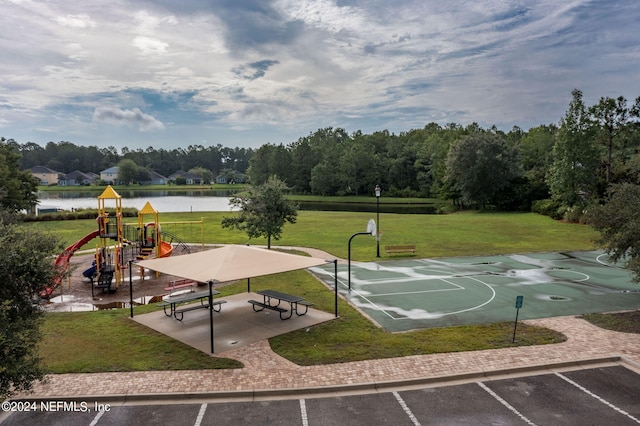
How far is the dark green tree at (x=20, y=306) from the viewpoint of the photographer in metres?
7.21

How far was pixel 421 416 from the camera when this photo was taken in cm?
887

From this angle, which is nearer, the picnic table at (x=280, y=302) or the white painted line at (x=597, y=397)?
the white painted line at (x=597, y=397)

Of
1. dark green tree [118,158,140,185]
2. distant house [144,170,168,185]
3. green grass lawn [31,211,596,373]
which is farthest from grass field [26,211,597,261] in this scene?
distant house [144,170,168,185]

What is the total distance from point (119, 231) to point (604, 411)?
19.7 metres

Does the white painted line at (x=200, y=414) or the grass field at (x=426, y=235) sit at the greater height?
the grass field at (x=426, y=235)

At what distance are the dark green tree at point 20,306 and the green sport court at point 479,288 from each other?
1003 cm

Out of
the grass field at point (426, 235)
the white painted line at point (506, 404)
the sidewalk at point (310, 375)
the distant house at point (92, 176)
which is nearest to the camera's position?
the white painted line at point (506, 404)

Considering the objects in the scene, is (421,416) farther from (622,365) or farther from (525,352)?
(622,365)

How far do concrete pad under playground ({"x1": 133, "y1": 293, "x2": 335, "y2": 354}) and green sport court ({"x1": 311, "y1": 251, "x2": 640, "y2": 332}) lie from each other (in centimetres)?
287

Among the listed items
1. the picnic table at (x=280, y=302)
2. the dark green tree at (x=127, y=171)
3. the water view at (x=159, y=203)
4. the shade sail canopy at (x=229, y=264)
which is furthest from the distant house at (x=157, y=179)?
the shade sail canopy at (x=229, y=264)

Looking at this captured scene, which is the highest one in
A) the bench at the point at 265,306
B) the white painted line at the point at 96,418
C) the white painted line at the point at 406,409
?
the bench at the point at 265,306

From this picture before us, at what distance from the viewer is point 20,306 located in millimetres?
8055

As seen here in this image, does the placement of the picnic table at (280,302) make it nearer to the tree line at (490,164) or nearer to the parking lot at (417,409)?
the parking lot at (417,409)

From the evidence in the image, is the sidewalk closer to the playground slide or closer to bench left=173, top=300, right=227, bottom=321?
bench left=173, top=300, right=227, bottom=321
